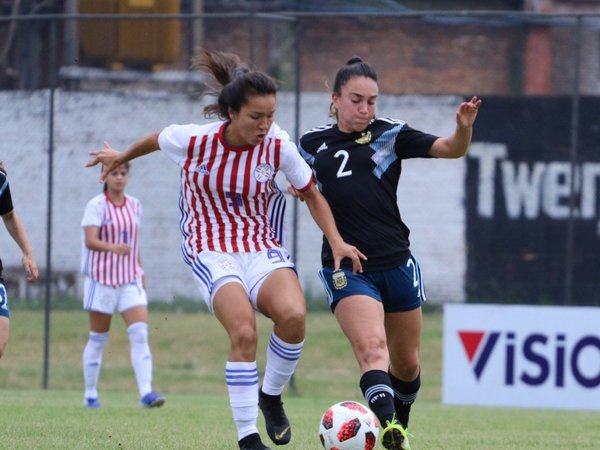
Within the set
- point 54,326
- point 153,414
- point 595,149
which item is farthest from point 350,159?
point 54,326

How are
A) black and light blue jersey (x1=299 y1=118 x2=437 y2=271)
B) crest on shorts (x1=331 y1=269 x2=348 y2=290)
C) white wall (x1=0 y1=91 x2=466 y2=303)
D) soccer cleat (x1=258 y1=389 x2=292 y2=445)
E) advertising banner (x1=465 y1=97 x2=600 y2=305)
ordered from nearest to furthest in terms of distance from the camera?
crest on shorts (x1=331 y1=269 x2=348 y2=290)
black and light blue jersey (x1=299 y1=118 x2=437 y2=271)
soccer cleat (x1=258 y1=389 x2=292 y2=445)
advertising banner (x1=465 y1=97 x2=600 y2=305)
white wall (x1=0 y1=91 x2=466 y2=303)

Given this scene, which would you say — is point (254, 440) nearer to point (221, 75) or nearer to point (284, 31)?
point (221, 75)

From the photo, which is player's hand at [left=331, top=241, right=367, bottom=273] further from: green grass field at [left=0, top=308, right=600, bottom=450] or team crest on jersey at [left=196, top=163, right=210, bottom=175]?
green grass field at [left=0, top=308, right=600, bottom=450]

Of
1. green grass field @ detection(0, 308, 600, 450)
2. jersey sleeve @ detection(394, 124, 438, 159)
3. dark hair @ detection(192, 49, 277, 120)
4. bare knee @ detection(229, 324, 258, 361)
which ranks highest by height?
dark hair @ detection(192, 49, 277, 120)

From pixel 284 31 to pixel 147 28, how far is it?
2.76 meters

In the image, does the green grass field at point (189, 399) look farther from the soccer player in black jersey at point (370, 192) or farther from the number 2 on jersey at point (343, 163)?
the number 2 on jersey at point (343, 163)

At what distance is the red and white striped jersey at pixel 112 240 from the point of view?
10867 millimetres

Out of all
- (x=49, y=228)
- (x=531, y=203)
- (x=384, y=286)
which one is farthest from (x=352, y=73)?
(x=531, y=203)

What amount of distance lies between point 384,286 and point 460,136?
33.4 inches

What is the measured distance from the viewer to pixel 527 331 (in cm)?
1166

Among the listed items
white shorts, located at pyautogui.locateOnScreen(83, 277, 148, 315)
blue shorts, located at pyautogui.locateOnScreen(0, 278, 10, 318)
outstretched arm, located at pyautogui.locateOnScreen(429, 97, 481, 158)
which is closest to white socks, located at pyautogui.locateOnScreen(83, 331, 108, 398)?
white shorts, located at pyautogui.locateOnScreen(83, 277, 148, 315)

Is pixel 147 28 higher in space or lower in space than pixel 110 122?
higher

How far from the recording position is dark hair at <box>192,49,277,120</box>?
20.5ft

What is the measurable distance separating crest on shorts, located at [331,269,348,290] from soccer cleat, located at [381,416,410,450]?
2.58 feet
